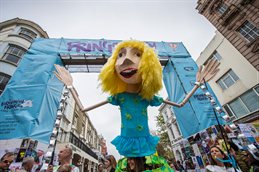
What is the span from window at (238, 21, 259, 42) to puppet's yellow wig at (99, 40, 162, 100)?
29.5ft

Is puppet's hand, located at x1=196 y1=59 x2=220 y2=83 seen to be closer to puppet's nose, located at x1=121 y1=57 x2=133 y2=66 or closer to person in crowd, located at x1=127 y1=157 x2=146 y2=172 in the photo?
puppet's nose, located at x1=121 y1=57 x2=133 y2=66

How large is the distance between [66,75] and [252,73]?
11691mm

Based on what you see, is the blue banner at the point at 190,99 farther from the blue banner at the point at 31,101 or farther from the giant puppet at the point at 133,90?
the blue banner at the point at 31,101

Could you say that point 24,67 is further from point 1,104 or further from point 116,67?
point 116,67

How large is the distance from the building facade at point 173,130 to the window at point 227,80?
8172 mm

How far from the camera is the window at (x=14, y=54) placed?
985 cm

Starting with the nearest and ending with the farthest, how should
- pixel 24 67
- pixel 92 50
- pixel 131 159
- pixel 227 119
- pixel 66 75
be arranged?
1. pixel 131 159
2. pixel 66 75
3. pixel 227 119
4. pixel 24 67
5. pixel 92 50

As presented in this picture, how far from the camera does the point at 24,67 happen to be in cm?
425

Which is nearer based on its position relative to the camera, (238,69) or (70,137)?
(238,69)

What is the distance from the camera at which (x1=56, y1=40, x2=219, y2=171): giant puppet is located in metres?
1.08

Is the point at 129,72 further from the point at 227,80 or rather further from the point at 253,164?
the point at 227,80

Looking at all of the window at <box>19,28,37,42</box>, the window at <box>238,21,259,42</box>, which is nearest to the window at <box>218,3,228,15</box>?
the window at <box>238,21,259,42</box>

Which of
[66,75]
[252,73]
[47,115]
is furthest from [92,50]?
[252,73]

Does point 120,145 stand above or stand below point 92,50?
below
